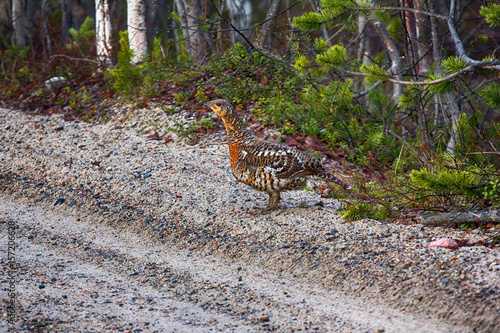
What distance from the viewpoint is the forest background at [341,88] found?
5.54 meters

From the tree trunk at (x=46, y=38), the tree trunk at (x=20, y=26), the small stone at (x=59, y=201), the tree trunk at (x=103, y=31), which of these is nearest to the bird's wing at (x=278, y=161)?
the small stone at (x=59, y=201)

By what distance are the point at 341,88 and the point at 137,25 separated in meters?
5.31

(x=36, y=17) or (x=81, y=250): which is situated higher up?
(x=36, y=17)

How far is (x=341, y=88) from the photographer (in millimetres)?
8258

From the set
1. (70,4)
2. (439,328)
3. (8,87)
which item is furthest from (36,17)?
(439,328)

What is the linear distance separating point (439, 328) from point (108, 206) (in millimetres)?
4480

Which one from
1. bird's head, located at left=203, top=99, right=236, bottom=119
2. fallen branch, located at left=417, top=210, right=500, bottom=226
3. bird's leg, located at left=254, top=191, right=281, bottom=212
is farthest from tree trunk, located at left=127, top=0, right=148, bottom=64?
fallen branch, located at left=417, top=210, right=500, bottom=226

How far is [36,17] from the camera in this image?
17.6m

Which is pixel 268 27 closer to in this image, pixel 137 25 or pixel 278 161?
pixel 137 25

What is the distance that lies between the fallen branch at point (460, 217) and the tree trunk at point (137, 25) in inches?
298

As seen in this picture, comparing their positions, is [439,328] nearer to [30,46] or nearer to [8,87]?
[8,87]

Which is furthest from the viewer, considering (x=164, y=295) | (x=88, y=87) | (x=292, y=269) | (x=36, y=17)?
(x=36, y=17)

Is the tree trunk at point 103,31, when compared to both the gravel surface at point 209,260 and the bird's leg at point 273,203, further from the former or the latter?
the bird's leg at point 273,203

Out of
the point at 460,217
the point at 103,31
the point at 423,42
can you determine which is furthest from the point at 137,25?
the point at 460,217
